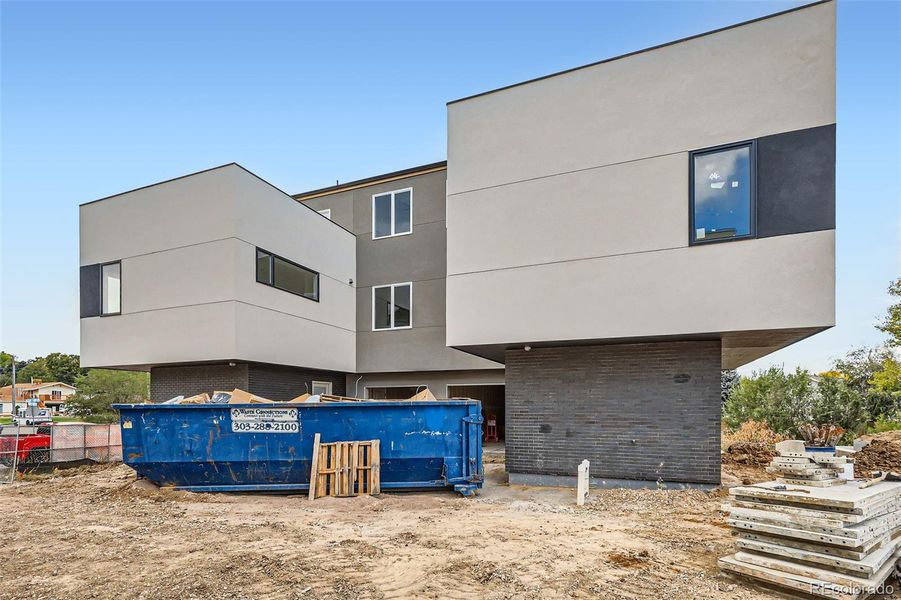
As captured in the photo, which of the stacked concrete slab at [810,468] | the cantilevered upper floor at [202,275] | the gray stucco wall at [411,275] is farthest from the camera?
the gray stucco wall at [411,275]

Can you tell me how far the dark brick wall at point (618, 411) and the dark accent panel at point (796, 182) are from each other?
2349mm

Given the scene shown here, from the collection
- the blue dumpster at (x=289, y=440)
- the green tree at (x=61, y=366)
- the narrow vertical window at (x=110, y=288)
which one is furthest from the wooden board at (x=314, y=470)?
the green tree at (x=61, y=366)

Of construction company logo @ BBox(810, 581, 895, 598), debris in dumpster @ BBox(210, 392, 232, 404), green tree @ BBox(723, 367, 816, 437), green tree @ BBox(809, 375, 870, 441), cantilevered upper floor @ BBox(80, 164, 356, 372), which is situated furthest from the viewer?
green tree @ BBox(723, 367, 816, 437)

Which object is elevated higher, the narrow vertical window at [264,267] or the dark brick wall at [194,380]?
the narrow vertical window at [264,267]

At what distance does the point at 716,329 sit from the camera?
317 inches

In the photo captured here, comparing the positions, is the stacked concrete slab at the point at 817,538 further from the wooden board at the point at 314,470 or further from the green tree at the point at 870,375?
the green tree at the point at 870,375

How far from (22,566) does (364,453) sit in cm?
485

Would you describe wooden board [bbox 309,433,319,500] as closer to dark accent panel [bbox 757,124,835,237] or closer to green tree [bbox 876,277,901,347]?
dark accent panel [bbox 757,124,835,237]

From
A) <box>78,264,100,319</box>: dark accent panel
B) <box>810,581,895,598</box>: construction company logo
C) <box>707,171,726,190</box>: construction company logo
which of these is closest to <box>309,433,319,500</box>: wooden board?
<box>810,581,895,598</box>: construction company logo

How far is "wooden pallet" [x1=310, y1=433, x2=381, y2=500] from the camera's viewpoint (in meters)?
8.98

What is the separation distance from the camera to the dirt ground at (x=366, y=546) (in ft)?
15.3

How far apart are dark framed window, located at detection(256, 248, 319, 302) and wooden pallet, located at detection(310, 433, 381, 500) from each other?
5.93 meters

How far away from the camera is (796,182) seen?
7.69 meters

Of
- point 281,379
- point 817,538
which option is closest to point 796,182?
point 817,538
